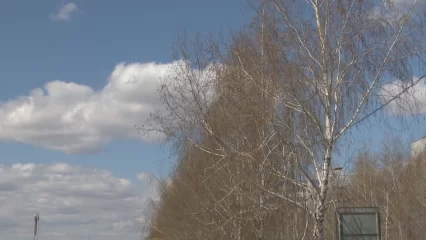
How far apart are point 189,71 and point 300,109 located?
8.23 m

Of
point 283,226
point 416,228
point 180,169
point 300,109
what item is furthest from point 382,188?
point 300,109

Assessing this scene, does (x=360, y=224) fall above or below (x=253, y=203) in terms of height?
below

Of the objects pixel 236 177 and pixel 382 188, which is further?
pixel 382 188

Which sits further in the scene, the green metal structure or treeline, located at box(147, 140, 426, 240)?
treeline, located at box(147, 140, 426, 240)

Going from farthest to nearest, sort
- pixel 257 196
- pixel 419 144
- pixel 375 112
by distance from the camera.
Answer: pixel 419 144 → pixel 257 196 → pixel 375 112

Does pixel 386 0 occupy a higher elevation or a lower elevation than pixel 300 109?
higher

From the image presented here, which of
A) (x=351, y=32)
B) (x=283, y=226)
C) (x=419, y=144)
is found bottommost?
(x=283, y=226)

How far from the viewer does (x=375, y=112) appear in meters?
18.4

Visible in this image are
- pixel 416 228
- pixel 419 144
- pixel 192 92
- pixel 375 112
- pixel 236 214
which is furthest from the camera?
pixel 419 144

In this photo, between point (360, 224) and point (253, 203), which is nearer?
point (360, 224)

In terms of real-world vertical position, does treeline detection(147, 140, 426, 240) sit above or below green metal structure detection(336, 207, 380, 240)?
above

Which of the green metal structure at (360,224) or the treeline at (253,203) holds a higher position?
the treeline at (253,203)

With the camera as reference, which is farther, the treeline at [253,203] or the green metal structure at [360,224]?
the treeline at [253,203]

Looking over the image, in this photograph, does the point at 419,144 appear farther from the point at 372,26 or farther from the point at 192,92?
the point at 372,26
